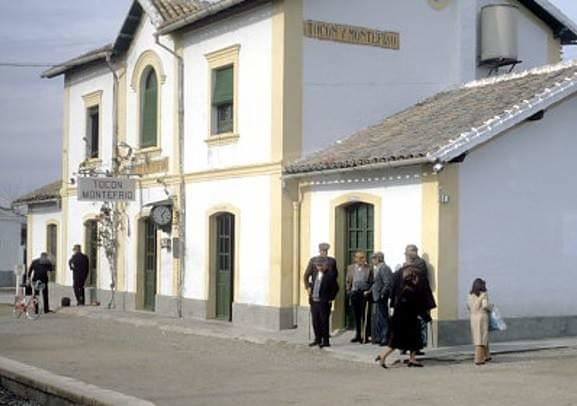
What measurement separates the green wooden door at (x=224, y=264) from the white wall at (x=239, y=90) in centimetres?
129

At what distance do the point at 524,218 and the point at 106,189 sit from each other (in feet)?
34.3

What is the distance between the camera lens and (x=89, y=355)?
52.1ft

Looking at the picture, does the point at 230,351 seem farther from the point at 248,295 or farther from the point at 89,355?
the point at 248,295

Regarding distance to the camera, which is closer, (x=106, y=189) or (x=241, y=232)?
(x=241, y=232)

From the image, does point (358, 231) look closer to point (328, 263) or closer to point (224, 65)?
point (328, 263)

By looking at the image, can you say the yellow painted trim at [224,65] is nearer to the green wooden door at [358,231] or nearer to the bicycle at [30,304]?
the green wooden door at [358,231]

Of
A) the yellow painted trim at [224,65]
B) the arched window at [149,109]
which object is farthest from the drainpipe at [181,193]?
the arched window at [149,109]

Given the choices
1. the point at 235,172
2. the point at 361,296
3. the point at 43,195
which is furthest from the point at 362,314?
the point at 43,195

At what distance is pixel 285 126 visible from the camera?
19156 mm

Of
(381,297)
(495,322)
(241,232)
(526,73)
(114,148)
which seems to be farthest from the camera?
(114,148)

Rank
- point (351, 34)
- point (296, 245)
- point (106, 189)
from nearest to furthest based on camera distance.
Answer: point (296, 245)
point (351, 34)
point (106, 189)

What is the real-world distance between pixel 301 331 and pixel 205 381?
5.95 meters

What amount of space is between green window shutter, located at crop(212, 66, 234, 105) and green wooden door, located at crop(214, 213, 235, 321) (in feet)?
8.25

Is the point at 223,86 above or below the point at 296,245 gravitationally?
above
